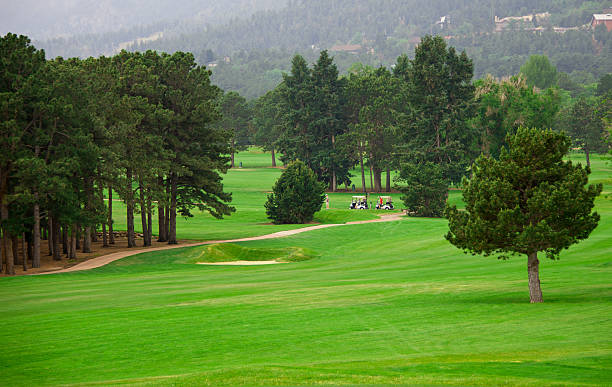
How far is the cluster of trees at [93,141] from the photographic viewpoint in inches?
1640

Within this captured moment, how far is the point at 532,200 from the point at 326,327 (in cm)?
725

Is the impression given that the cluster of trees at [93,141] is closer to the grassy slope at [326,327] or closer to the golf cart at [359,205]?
the grassy slope at [326,327]

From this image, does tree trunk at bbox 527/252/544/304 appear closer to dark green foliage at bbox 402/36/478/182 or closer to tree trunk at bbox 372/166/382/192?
dark green foliage at bbox 402/36/478/182

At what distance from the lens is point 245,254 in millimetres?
47438

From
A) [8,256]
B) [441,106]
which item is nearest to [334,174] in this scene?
[441,106]

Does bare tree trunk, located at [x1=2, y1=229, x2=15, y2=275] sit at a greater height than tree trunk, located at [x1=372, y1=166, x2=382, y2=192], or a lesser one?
lesser

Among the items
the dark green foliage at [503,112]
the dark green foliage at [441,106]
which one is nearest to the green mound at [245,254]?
the dark green foliage at [441,106]

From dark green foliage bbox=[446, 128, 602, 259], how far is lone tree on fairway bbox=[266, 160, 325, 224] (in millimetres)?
45881

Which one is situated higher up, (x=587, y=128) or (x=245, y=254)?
(x=587, y=128)

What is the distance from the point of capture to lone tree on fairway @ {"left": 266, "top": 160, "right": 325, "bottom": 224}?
6762 centimetres

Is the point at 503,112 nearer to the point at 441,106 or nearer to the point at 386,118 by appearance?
the point at 441,106

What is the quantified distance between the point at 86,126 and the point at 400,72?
73943 mm

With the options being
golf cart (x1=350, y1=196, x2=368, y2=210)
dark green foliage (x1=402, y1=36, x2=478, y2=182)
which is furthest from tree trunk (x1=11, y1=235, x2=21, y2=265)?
dark green foliage (x1=402, y1=36, x2=478, y2=182)

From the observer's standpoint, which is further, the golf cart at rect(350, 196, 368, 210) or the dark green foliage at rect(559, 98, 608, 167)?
the dark green foliage at rect(559, 98, 608, 167)
